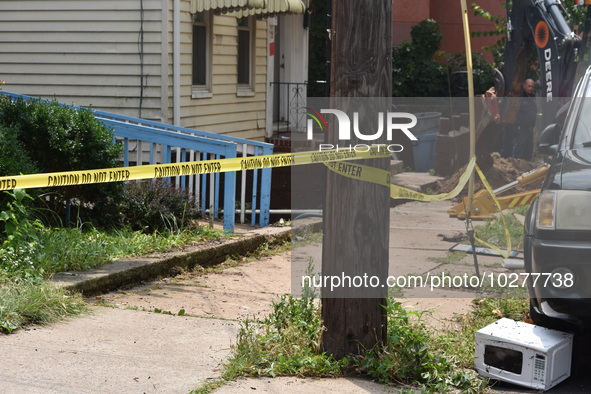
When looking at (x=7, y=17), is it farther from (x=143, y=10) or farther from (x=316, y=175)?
(x=316, y=175)

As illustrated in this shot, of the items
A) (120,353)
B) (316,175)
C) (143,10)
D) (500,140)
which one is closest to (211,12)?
(143,10)

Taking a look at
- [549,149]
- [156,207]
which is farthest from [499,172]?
[549,149]

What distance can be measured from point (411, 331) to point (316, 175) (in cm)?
834

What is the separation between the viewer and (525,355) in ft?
16.3

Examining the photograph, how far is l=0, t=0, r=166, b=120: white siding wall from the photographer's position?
43.0ft

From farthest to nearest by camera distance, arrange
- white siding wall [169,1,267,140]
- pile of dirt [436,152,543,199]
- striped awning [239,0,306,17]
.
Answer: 1. pile of dirt [436,152,543,199]
2. striped awning [239,0,306,17]
3. white siding wall [169,1,267,140]

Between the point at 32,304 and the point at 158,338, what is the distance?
0.95 meters

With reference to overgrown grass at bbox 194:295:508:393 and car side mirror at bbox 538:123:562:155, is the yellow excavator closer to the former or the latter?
car side mirror at bbox 538:123:562:155

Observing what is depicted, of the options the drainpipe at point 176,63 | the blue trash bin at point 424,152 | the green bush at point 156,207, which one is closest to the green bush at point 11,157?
the green bush at point 156,207

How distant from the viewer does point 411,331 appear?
5.16 meters

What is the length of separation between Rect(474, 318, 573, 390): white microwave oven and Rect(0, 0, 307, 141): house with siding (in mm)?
8860

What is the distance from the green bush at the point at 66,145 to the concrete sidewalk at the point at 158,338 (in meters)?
1.29

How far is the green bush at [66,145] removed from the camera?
337 inches

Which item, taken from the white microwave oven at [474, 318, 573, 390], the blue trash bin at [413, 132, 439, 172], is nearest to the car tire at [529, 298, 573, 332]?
the white microwave oven at [474, 318, 573, 390]
